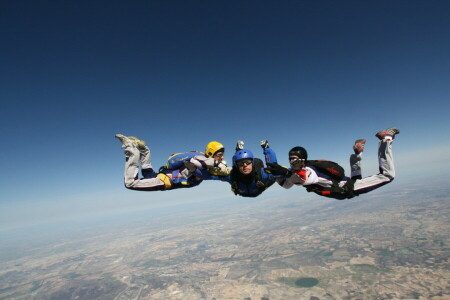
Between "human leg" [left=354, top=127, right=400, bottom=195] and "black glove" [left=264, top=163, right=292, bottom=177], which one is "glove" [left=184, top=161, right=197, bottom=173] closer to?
"black glove" [left=264, top=163, right=292, bottom=177]

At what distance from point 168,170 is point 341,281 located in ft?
239

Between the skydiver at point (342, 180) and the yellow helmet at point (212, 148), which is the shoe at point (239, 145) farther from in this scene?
the skydiver at point (342, 180)

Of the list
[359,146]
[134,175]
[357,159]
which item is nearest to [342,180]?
[357,159]

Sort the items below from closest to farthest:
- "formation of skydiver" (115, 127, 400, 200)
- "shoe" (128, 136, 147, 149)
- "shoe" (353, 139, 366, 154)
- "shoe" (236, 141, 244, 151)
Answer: "formation of skydiver" (115, 127, 400, 200)
"shoe" (353, 139, 366, 154)
"shoe" (128, 136, 147, 149)
"shoe" (236, 141, 244, 151)

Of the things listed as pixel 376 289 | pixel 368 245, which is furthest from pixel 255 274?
pixel 368 245

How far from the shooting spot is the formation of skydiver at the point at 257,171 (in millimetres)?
4961

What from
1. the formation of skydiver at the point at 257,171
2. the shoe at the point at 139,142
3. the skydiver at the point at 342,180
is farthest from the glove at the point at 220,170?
the shoe at the point at 139,142

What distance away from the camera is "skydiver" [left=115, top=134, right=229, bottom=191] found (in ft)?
17.1

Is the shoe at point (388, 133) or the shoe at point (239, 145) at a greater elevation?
the shoe at point (239, 145)

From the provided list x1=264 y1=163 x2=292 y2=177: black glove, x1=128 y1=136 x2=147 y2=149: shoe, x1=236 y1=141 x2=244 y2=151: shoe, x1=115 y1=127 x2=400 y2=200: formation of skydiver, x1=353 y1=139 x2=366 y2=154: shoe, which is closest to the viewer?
x1=264 y1=163 x2=292 y2=177: black glove

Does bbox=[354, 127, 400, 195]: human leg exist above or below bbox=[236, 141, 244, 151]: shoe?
below

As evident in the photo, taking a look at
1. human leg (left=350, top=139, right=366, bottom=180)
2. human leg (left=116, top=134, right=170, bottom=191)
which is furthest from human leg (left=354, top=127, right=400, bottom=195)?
human leg (left=116, top=134, right=170, bottom=191)

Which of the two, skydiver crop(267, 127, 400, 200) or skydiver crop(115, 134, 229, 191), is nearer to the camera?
skydiver crop(267, 127, 400, 200)

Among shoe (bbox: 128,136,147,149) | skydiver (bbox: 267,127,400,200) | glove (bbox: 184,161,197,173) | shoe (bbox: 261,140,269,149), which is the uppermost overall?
shoe (bbox: 128,136,147,149)
